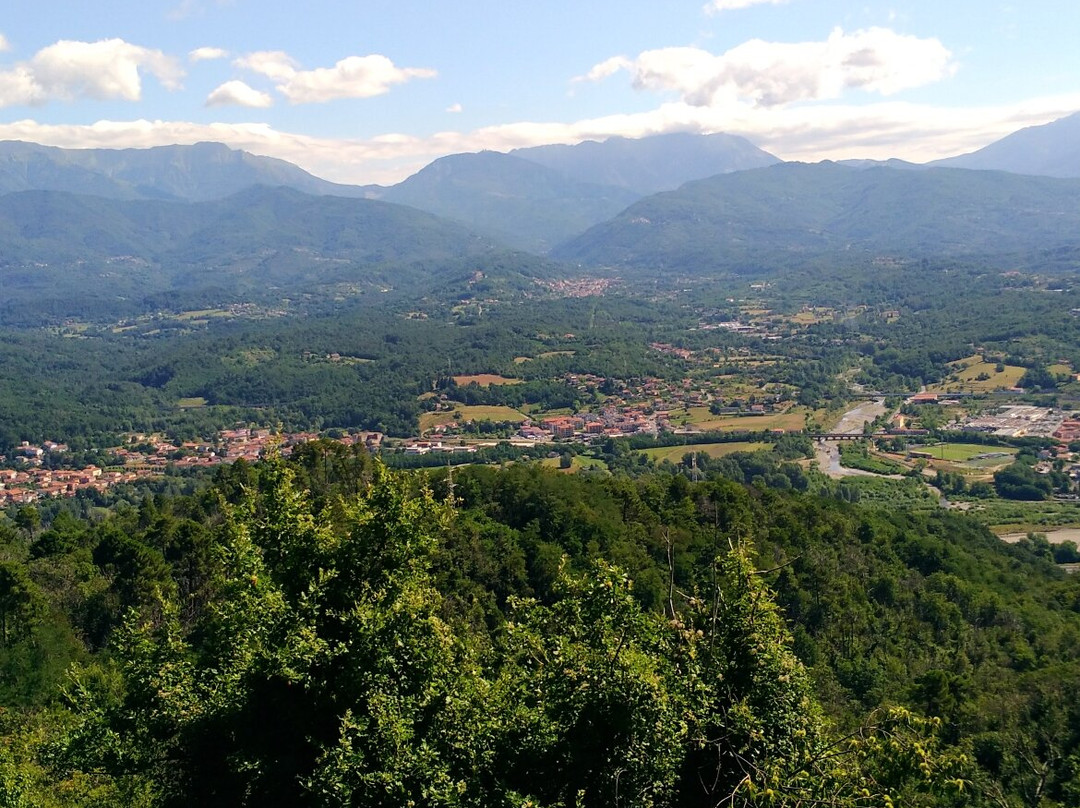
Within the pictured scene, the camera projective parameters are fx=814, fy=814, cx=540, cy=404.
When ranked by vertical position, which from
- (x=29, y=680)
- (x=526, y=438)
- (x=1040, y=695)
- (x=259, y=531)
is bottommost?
(x=526, y=438)

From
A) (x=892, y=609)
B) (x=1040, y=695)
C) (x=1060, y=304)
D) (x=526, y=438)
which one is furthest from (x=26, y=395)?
(x=1060, y=304)

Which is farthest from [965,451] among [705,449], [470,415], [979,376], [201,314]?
[201,314]

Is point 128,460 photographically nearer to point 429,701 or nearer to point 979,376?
point 429,701

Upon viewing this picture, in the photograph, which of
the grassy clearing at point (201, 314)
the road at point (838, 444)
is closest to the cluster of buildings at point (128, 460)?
the road at point (838, 444)

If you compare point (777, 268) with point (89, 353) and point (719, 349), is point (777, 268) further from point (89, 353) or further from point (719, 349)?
point (89, 353)

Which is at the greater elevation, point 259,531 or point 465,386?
point 259,531
